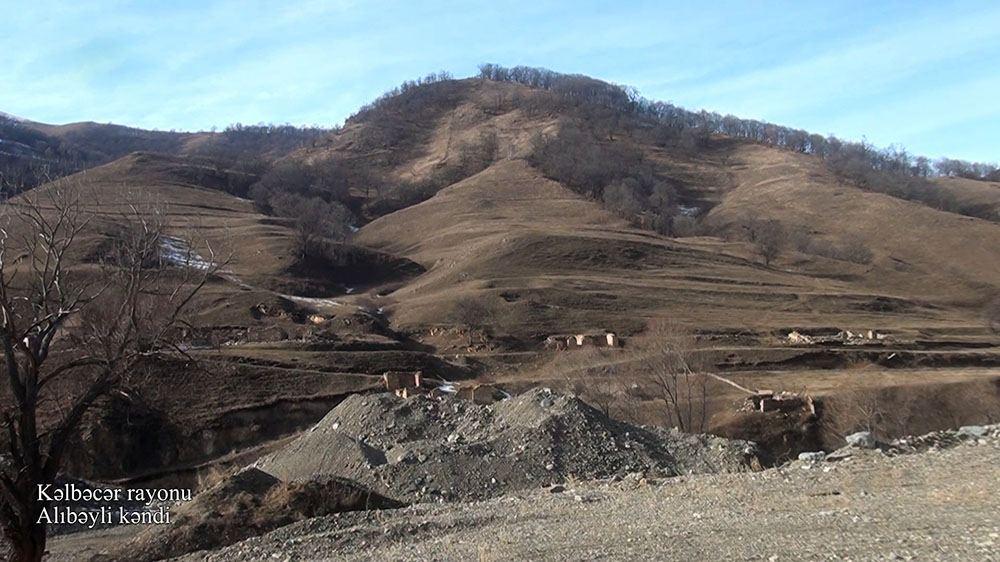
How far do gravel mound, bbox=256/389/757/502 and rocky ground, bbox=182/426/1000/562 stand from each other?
3.69 m

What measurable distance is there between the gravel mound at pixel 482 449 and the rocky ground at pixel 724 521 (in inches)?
145

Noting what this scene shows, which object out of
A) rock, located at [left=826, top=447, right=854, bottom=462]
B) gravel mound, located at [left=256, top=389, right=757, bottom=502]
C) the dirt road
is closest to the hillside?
gravel mound, located at [left=256, top=389, right=757, bottom=502]

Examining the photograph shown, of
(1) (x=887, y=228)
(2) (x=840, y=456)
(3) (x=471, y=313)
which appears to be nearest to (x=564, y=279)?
(3) (x=471, y=313)

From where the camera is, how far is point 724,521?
9484mm

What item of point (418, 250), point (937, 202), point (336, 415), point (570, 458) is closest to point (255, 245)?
point (418, 250)

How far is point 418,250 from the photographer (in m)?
107

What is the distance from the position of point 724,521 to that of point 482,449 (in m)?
10.4

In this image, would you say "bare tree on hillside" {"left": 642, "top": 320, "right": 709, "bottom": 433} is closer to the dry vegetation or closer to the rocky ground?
the dry vegetation

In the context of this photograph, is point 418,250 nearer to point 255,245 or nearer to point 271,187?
point 255,245

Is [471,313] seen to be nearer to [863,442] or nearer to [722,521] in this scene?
[863,442]

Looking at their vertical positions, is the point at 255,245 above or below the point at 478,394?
above

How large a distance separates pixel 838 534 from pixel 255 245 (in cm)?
8370

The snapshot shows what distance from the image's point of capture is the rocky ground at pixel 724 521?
316 inches

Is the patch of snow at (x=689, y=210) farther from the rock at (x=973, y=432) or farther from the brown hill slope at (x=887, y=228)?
Result: the rock at (x=973, y=432)
